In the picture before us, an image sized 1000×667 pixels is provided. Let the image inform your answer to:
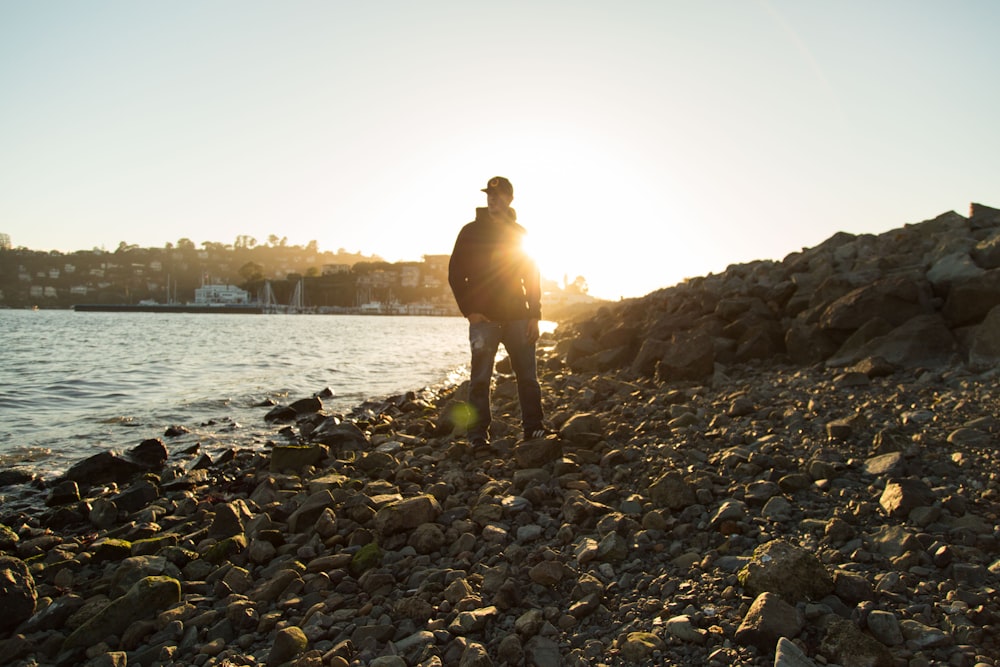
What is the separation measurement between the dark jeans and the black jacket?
16 cm

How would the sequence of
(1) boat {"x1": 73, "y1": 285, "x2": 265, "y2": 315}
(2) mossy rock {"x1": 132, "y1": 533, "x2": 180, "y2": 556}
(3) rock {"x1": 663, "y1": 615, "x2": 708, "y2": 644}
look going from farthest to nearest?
(1) boat {"x1": 73, "y1": 285, "x2": 265, "y2": 315}
(2) mossy rock {"x1": 132, "y1": 533, "x2": 180, "y2": 556}
(3) rock {"x1": 663, "y1": 615, "x2": 708, "y2": 644}

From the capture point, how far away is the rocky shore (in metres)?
2.90

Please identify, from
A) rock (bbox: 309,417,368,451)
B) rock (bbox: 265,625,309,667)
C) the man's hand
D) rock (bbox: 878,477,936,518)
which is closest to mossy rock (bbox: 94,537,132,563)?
rock (bbox: 265,625,309,667)

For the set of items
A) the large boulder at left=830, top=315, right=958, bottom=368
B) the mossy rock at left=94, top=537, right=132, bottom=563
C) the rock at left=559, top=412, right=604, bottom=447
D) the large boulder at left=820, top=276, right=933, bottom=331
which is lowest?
the mossy rock at left=94, top=537, right=132, bottom=563

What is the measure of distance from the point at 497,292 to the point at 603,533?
3123 mm

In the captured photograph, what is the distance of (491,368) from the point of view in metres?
6.61

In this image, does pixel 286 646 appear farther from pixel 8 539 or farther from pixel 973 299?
pixel 973 299

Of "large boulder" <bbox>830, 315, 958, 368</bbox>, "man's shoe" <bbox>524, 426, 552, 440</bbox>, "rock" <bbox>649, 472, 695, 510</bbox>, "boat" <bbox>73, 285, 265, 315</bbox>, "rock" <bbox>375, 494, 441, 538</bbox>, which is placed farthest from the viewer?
"boat" <bbox>73, 285, 265, 315</bbox>

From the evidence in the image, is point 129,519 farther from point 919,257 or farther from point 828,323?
point 919,257

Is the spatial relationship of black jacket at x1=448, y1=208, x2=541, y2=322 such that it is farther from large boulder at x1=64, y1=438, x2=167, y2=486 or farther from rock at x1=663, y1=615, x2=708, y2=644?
large boulder at x1=64, y1=438, x2=167, y2=486

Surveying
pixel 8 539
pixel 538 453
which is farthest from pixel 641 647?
pixel 8 539

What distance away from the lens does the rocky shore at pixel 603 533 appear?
2.90 m

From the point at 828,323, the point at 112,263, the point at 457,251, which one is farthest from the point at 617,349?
the point at 112,263

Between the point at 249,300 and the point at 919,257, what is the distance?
165 metres
